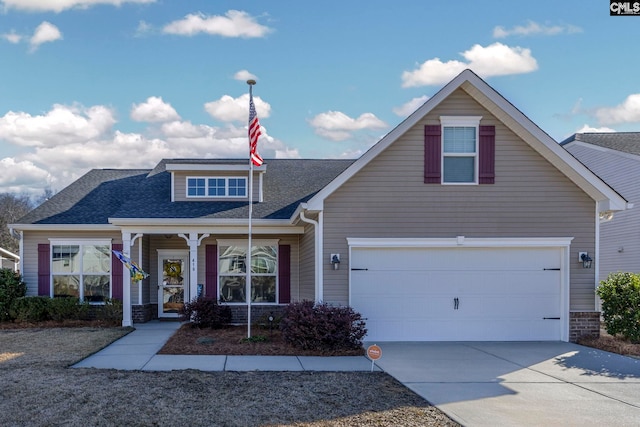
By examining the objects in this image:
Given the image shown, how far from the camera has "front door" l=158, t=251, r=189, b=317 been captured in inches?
688

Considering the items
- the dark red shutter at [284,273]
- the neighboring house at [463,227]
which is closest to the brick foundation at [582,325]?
the neighboring house at [463,227]

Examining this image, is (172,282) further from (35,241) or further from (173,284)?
(35,241)

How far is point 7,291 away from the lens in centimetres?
1588

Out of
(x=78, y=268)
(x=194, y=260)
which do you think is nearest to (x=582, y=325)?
(x=194, y=260)

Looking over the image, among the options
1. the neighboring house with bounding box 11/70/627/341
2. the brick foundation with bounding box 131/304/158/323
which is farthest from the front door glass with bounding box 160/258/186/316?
the neighboring house with bounding box 11/70/627/341

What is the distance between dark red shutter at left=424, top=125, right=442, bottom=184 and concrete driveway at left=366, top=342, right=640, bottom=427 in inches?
138

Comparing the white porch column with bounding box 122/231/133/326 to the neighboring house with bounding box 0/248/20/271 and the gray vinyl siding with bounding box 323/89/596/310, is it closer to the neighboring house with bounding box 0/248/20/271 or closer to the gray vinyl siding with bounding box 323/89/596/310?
the gray vinyl siding with bounding box 323/89/596/310

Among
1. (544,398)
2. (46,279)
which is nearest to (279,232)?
(46,279)

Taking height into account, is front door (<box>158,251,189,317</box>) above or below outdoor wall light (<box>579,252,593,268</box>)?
below

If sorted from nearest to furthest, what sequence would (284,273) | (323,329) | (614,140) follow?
(323,329) → (284,273) → (614,140)

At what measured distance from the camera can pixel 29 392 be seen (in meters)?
7.75

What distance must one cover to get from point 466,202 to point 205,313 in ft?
22.0

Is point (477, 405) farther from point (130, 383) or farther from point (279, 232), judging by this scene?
point (279, 232)

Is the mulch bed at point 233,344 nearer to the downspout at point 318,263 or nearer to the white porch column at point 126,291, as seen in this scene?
the downspout at point 318,263
